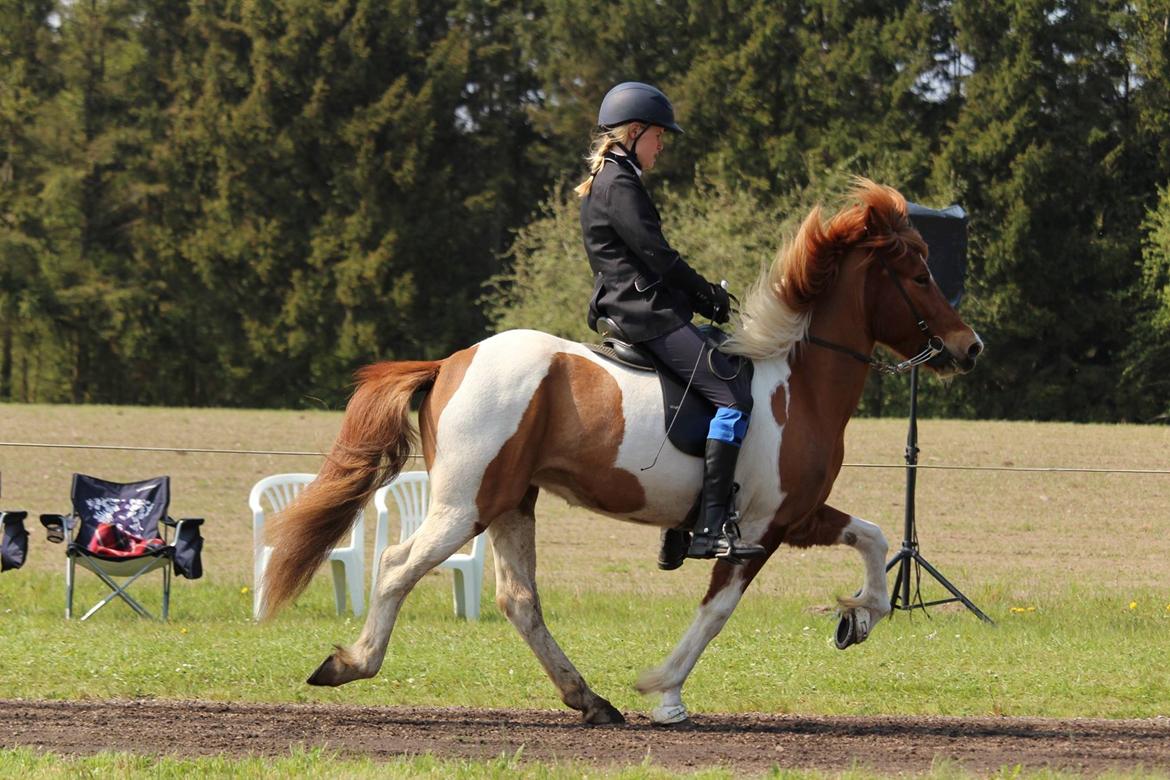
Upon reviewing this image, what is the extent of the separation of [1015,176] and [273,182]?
20.2 m

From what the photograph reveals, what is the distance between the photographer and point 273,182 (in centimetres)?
4150

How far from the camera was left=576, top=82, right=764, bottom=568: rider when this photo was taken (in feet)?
20.0

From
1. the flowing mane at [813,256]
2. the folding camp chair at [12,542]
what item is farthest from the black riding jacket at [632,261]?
the folding camp chair at [12,542]

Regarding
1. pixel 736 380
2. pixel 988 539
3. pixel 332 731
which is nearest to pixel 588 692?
pixel 332 731

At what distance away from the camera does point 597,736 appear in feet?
19.9

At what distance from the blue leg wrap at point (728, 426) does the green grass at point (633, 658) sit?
1.57 metres

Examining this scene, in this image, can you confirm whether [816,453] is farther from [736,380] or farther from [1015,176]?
[1015,176]

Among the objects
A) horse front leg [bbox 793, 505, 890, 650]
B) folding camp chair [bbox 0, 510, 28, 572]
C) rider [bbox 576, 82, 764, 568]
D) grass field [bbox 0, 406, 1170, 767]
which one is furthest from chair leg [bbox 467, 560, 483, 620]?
rider [bbox 576, 82, 764, 568]

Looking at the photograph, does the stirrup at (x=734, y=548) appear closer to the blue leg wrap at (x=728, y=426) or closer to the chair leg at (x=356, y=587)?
the blue leg wrap at (x=728, y=426)

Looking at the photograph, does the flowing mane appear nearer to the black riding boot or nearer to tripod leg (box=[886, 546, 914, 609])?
the black riding boot

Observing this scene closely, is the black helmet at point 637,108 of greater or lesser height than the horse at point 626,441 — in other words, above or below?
above

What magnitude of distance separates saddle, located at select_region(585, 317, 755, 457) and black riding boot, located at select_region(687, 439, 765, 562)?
12 cm

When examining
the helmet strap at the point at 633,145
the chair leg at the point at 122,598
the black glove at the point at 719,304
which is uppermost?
the helmet strap at the point at 633,145

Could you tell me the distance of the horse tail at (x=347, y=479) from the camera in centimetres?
636
